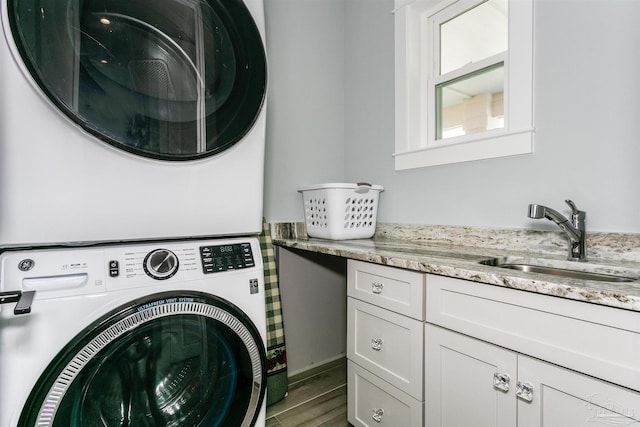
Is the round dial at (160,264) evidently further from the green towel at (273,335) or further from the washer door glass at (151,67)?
the green towel at (273,335)

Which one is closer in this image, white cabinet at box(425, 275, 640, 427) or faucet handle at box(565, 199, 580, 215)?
Answer: white cabinet at box(425, 275, 640, 427)

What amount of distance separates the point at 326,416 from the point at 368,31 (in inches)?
85.5

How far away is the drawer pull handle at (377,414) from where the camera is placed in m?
1.25

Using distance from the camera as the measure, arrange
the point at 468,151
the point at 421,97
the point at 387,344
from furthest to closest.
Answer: the point at 421,97, the point at 468,151, the point at 387,344

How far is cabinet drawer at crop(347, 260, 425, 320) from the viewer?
109 cm

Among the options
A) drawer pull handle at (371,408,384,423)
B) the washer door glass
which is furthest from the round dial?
drawer pull handle at (371,408,384,423)

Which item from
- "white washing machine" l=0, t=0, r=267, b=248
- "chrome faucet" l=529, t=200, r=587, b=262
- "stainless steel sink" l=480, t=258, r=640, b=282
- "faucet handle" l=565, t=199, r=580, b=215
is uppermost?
"white washing machine" l=0, t=0, r=267, b=248

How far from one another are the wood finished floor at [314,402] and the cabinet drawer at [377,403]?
0.18 meters

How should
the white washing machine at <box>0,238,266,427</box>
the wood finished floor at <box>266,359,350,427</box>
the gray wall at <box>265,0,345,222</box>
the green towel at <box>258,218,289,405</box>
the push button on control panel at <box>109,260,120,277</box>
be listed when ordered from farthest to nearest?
the gray wall at <box>265,0,345,222</box>, the green towel at <box>258,218,289,405</box>, the wood finished floor at <box>266,359,350,427</box>, the push button on control panel at <box>109,260,120,277</box>, the white washing machine at <box>0,238,266,427</box>

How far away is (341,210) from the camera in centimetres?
169

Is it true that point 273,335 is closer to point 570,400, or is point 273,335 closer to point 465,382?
point 465,382

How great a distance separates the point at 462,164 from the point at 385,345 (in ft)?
2.96

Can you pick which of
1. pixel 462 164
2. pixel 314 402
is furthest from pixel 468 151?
pixel 314 402

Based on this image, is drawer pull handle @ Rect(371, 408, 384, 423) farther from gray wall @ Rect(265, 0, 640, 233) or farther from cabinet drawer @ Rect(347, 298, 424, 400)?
gray wall @ Rect(265, 0, 640, 233)
